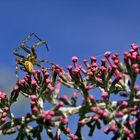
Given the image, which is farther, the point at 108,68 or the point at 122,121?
the point at 108,68

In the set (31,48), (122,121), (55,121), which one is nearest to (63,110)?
(55,121)

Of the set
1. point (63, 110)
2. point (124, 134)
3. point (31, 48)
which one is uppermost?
point (31, 48)

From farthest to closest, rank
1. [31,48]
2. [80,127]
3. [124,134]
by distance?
[31,48], [80,127], [124,134]

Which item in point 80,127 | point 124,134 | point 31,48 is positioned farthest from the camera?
point 31,48

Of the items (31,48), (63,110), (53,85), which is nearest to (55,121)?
(63,110)

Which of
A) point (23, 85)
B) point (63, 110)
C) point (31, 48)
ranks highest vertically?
point (31, 48)

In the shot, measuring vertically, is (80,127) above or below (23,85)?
below

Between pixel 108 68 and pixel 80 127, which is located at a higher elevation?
pixel 108 68

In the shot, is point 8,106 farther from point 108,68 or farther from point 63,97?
point 108,68

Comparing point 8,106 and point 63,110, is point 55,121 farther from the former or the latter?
point 8,106

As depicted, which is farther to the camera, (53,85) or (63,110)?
(53,85)
